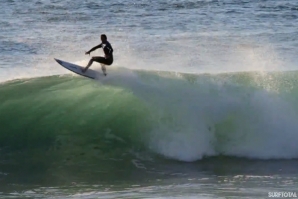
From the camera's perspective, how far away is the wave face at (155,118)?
54.8 ft

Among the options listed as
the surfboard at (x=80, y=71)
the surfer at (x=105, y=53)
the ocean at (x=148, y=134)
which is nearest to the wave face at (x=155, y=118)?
the ocean at (x=148, y=134)

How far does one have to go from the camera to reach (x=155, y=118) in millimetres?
17250

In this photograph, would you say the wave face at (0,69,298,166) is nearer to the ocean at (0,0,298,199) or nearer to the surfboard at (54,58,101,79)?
the ocean at (0,0,298,199)

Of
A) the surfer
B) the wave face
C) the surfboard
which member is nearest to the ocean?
the wave face

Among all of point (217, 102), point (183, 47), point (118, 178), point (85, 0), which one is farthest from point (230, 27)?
point (118, 178)

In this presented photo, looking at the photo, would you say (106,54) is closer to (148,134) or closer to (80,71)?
(80,71)

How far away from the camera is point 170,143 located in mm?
16625

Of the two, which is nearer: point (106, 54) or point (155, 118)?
point (106, 54)

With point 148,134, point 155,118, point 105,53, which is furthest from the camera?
point 155,118

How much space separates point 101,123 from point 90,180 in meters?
2.92

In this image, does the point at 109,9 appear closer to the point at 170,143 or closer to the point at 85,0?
the point at 85,0

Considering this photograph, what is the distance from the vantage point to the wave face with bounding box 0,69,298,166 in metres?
16.7

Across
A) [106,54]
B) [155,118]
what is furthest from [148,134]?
[106,54]

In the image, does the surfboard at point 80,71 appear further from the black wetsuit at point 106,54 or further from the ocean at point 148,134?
the black wetsuit at point 106,54
